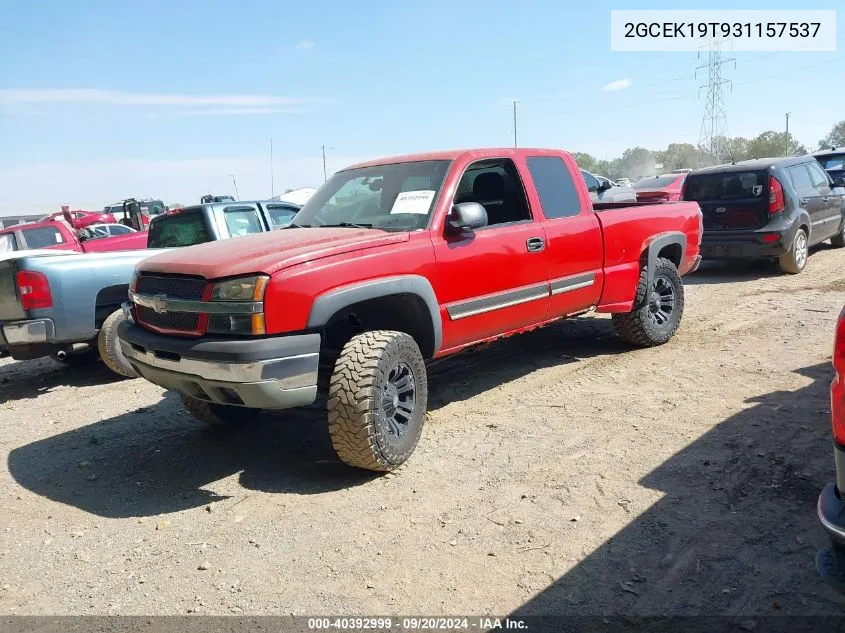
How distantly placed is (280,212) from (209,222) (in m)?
1.33

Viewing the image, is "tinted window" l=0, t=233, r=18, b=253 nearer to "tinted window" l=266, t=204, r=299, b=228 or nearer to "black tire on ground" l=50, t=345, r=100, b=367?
"black tire on ground" l=50, t=345, r=100, b=367

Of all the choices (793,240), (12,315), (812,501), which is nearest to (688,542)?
(812,501)

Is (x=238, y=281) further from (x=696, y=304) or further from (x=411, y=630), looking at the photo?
(x=696, y=304)

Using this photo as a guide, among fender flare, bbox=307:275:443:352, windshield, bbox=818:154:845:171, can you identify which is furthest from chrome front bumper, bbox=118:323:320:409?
windshield, bbox=818:154:845:171

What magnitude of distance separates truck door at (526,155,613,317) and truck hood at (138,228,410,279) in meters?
1.59

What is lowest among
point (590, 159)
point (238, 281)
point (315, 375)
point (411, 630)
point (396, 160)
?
point (411, 630)

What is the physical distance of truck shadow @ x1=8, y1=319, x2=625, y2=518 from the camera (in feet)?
13.8

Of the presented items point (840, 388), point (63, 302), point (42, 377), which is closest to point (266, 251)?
point (840, 388)

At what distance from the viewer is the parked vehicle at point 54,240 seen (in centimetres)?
1076

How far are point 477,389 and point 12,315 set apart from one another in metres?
4.24

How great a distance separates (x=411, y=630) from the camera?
2760 millimetres

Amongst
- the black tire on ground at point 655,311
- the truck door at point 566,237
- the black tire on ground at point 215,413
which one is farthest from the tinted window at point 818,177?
the black tire on ground at point 215,413

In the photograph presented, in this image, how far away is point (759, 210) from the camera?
1003 centimetres

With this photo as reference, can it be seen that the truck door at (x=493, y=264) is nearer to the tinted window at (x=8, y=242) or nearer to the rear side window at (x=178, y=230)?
the rear side window at (x=178, y=230)
